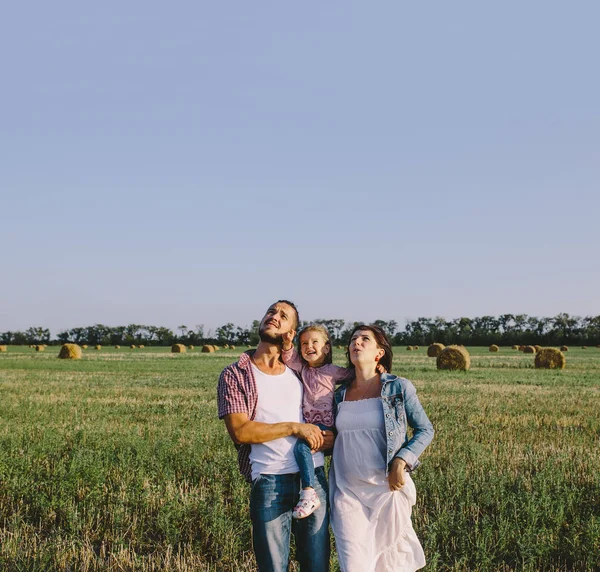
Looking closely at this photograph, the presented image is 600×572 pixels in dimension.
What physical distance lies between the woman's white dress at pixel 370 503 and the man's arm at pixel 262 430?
14.3 inches

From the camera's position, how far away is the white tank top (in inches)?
148

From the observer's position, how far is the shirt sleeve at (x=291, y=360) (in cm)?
409

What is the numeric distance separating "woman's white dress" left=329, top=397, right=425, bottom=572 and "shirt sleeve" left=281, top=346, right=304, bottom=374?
1.55 feet

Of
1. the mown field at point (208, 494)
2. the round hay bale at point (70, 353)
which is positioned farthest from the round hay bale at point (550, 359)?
the round hay bale at point (70, 353)

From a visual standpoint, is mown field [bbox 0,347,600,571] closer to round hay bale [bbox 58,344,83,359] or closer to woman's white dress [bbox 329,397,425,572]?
woman's white dress [bbox 329,397,425,572]

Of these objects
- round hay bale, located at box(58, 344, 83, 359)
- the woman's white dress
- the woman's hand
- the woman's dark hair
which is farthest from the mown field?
round hay bale, located at box(58, 344, 83, 359)

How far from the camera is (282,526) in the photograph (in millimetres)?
3742

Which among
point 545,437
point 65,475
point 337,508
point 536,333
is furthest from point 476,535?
point 536,333

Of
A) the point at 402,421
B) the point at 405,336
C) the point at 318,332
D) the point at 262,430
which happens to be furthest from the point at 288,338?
the point at 405,336

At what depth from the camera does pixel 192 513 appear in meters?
6.22

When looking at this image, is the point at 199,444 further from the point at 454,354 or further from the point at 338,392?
the point at 454,354

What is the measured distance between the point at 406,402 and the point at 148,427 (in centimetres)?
816

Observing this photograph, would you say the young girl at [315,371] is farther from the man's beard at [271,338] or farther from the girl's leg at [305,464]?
the girl's leg at [305,464]

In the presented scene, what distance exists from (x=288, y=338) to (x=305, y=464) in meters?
0.79
